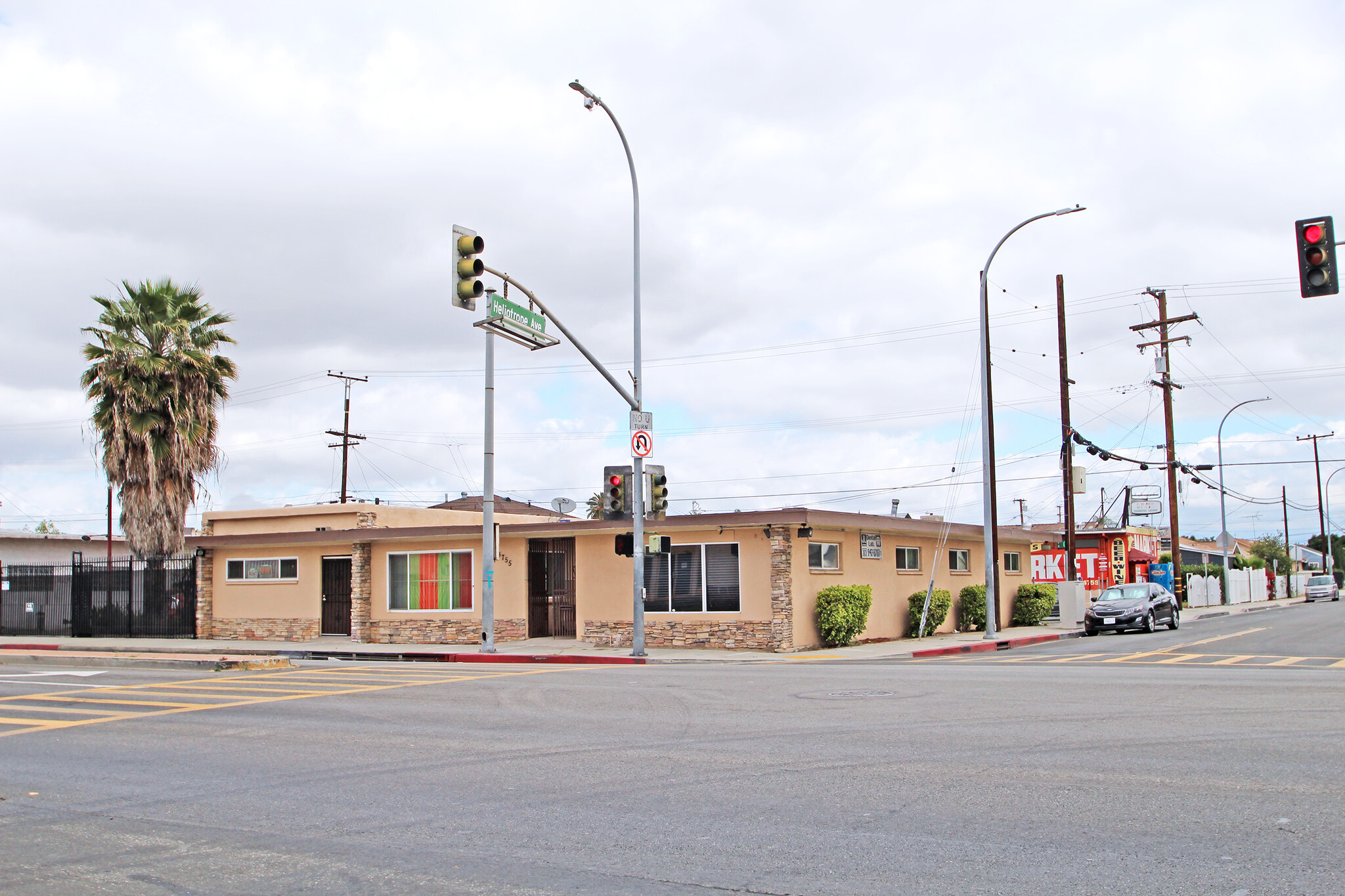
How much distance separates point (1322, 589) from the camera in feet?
218

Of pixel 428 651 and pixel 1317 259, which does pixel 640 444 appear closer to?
pixel 428 651

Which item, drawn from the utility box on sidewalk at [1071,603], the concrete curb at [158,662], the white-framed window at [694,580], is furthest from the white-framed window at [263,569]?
the utility box on sidewalk at [1071,603]

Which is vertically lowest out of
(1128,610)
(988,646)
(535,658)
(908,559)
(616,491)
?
(988,646)

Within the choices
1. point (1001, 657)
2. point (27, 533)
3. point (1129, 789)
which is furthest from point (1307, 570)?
point (1129, 789)

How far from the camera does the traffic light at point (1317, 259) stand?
13.5 metres

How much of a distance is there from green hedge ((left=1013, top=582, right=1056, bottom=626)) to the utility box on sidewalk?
0.58 metres

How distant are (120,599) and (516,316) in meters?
21.3

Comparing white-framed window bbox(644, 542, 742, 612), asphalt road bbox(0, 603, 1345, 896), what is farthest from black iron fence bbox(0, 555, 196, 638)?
asphalt road bbox(0, 603, 1345, 896)

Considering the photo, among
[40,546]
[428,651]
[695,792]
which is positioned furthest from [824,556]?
[40,546]

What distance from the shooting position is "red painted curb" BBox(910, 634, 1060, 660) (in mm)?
24172

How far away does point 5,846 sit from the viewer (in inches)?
270

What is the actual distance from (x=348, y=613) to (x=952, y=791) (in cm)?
2516

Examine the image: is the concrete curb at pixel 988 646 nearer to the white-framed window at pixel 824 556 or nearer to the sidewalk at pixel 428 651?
the sidewalk at pixel 428 651

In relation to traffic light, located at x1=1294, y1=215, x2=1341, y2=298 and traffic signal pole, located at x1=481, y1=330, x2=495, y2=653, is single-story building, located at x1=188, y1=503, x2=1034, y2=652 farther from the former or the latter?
traffic light, located at x1=1294, y1=215, x2=1341, y2=298
